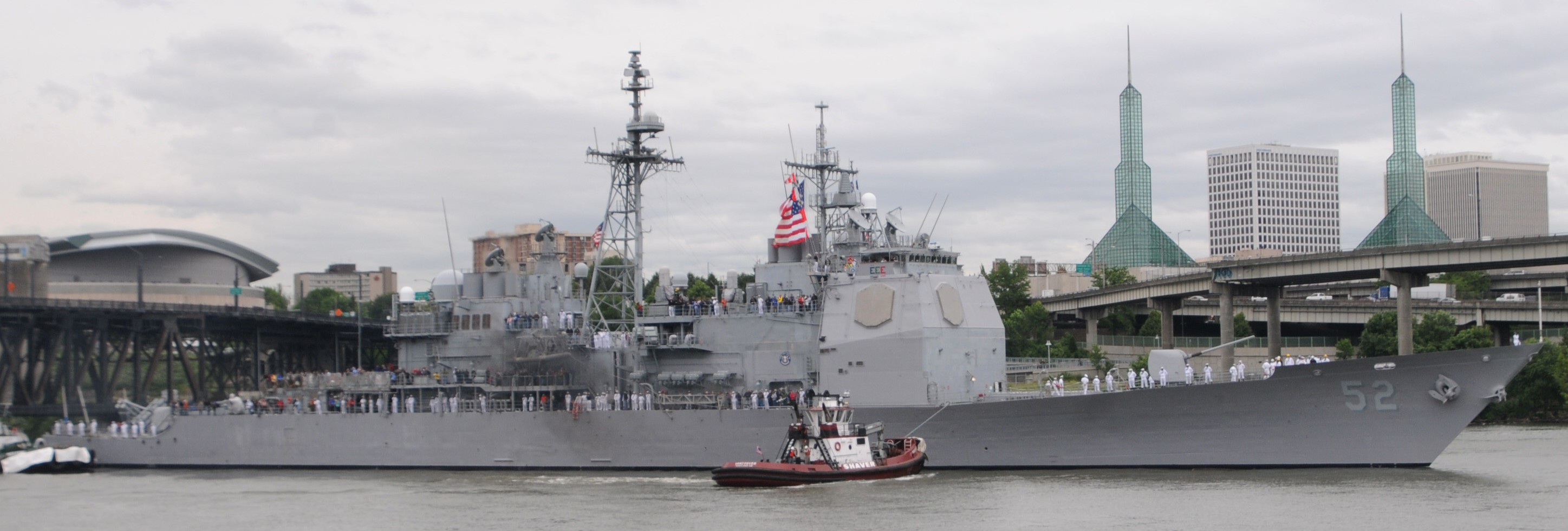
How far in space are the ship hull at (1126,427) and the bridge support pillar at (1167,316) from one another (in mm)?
28721

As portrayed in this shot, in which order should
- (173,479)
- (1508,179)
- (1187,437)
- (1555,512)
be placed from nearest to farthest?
(1555,512), (1187,437), (173,479), (1508,179)

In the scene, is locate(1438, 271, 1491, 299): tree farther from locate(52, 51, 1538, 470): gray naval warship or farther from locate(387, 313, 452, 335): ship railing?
locate(387, 313, 452, 335): ship railing

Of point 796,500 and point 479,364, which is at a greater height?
point 479,364

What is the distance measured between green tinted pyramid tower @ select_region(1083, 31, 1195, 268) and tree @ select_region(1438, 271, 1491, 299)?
3062cm

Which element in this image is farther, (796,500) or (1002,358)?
(1002,358)

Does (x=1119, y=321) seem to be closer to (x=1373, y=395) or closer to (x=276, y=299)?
(x=1373, y=395)

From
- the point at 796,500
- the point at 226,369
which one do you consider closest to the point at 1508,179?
the point at 226,369

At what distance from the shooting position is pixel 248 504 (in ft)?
98.0

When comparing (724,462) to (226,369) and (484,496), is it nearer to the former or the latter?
(484,496)

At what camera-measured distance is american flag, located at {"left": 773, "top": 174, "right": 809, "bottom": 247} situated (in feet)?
112

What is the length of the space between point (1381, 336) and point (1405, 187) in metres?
42.7

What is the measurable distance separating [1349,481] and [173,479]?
2705 cm

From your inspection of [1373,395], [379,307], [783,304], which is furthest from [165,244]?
[1373,395]

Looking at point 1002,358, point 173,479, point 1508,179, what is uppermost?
point 1508,179
